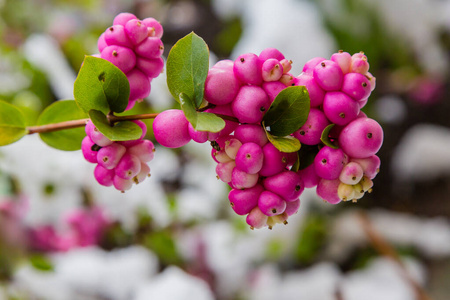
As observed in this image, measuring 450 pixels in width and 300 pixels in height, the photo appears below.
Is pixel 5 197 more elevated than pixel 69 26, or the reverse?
pixel 69 26

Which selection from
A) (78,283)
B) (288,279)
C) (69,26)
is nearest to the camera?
(78,283)

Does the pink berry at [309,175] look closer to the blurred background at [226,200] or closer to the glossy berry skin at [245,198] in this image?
the glossy berry skin at [245,198]

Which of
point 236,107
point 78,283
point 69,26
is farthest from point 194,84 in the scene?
point 69,26

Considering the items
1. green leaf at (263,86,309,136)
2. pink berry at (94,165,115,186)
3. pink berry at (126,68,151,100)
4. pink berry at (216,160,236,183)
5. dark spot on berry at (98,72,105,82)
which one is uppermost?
pink berry at (126,68,151,100)

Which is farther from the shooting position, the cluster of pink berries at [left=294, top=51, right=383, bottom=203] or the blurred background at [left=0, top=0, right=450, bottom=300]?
the blurred background at [left=0, top=0, right=450, bottom=300]

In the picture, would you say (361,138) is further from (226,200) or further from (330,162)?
(226,200)

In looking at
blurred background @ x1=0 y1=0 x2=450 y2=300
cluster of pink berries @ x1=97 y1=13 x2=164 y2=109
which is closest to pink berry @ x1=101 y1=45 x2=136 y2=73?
cluster of pink berries @ x1=97 y1=13 x2=164 y2=109

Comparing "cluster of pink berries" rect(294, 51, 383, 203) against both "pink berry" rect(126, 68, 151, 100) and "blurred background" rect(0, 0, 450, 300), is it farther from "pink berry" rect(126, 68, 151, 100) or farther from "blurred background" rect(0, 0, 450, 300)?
"blurred background" rect(0, 0, 450, 300)

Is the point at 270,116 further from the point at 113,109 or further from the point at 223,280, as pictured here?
the point at 223,280
